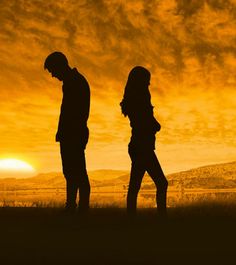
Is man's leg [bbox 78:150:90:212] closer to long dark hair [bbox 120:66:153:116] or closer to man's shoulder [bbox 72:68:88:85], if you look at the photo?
long dark hair [bbox 120:66:153:116]

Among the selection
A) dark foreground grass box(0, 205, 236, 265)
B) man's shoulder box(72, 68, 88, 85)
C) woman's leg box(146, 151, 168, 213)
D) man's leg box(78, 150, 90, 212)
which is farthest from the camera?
man's shoulder box(72, 68, 88, 85)

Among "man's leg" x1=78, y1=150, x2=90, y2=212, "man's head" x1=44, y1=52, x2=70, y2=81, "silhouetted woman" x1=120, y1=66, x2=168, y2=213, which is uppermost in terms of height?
"man's head" x1=44, y1=52, x2=70, y2=81

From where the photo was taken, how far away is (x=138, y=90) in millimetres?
8016

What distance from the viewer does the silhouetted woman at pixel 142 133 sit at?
7.94 meters

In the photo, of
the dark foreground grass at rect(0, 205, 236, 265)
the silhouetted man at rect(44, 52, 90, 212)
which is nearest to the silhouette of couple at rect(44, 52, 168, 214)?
the silhouetted man at rect(44, 52, 90, 212)

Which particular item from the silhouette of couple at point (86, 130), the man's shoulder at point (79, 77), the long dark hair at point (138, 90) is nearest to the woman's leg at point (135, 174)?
the silhouette of couple at point (86, 130)

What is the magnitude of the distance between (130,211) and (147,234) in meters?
1.65

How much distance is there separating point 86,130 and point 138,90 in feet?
3.93

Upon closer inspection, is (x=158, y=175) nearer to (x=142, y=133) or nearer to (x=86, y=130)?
(x=142, y=133)

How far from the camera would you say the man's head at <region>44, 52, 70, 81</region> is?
28.1 feet

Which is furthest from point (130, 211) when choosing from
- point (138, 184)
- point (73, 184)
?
point (73, 184)

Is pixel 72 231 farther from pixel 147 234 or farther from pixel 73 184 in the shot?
pixel 73 184

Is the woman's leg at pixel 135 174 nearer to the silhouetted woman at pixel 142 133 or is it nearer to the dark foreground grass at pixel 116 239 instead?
the silhouetted woman at pixel 142 133

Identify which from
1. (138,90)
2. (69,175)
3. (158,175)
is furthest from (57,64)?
(158,175)
